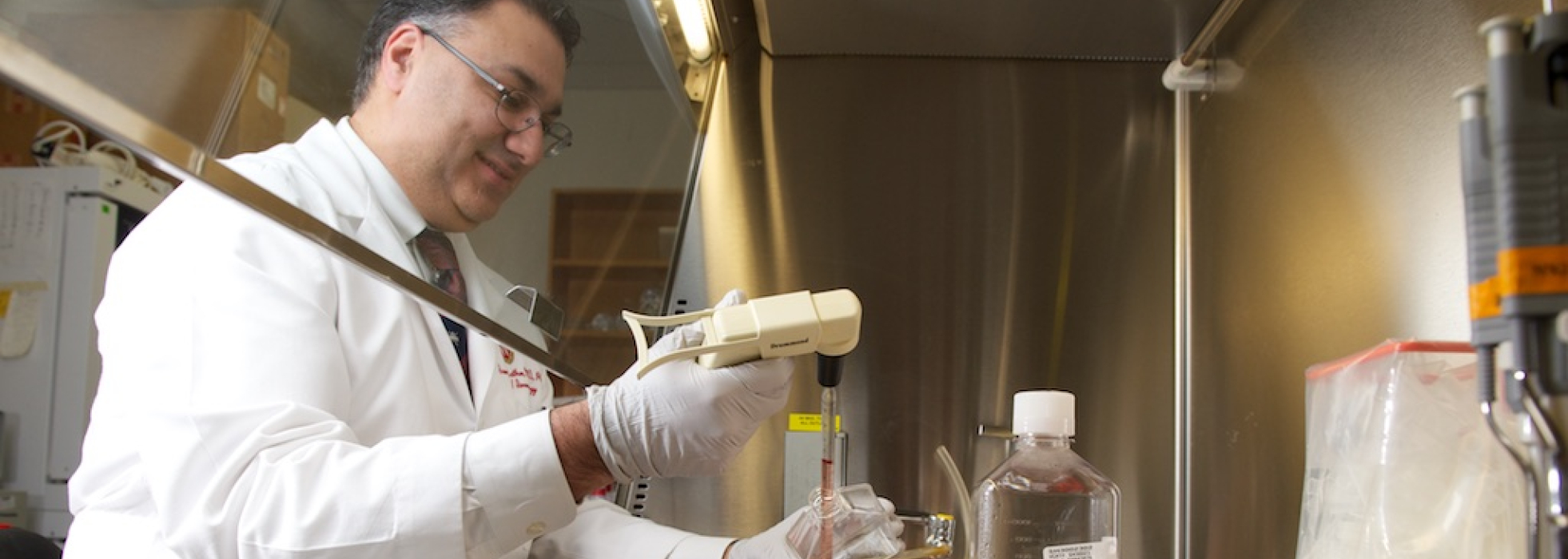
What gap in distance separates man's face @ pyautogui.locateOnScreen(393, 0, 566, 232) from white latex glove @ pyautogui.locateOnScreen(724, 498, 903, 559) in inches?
19.2

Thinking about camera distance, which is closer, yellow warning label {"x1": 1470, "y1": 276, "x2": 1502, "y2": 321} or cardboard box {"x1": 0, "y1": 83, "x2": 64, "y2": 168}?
yellow warning label {"x1": 1470, "y1": 276, "x2": 1502, "y2": 321}

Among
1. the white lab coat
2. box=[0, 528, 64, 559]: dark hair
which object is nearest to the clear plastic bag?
the white lab coat

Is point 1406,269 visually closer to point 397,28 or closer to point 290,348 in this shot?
point 397,28

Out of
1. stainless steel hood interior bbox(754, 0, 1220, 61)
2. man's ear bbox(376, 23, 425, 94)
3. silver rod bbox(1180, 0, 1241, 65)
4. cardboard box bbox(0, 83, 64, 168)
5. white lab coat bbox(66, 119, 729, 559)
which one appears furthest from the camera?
cardboard box bbox(0, 83, 64, 168)

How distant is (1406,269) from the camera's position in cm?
104

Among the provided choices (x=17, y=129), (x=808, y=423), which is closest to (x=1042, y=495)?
(x=808, y=423)

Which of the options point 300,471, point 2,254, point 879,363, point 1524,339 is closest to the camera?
point 1524,339

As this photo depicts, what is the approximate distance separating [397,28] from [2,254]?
7.49ft

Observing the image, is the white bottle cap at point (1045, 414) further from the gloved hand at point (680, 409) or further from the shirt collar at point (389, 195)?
the shirt collar at point (389, 195)

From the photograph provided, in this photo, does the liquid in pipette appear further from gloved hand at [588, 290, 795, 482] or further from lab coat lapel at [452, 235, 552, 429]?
lab coat lapel at [452, 235, 552, 429]

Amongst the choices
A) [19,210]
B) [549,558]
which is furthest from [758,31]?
[19,210]

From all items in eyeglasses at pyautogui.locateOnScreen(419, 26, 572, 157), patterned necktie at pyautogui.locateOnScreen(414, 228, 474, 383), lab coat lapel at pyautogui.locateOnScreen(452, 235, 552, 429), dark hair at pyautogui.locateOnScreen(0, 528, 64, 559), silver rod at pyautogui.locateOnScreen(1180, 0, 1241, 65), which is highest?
silver rod at pyautogui.locateOnScreen(1180, 0, 1241, 65)

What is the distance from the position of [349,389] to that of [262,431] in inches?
5.9

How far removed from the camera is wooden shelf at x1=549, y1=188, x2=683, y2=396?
4.06 feet
